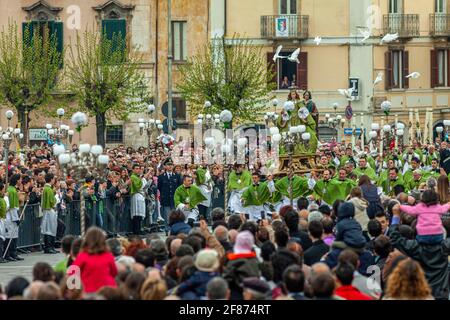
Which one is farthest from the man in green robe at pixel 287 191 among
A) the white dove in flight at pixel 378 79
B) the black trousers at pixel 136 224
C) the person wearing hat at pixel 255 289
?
the white dove in flight at pixel 378 79

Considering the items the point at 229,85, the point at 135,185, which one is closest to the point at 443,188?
the point at 135,185

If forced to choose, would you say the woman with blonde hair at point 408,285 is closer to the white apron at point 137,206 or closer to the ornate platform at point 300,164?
the white apron at point 137,206

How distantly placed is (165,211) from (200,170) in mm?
1583

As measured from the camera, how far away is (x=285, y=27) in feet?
213

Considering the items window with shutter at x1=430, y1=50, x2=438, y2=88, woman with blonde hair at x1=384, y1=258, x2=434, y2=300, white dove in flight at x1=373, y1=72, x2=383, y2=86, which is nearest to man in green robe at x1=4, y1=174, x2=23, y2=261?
woman with blonde hair at x1=384, y1=258, x2=434, y2=300

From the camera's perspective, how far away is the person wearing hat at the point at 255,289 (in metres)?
17.9

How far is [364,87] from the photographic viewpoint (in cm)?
6556

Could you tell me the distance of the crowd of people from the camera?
57.5 ft

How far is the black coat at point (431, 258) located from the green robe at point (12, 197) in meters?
12.5

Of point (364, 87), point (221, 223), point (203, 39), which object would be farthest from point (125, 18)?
point (221, 223)

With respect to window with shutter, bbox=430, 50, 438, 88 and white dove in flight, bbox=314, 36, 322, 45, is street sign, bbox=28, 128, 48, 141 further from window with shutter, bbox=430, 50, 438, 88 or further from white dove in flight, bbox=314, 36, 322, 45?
window with shutter, bbox=430, 50, 438, 88

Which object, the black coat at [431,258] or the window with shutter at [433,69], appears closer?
the black coat at [431,258]

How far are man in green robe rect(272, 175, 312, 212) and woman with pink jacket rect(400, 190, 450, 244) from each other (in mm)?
12742
